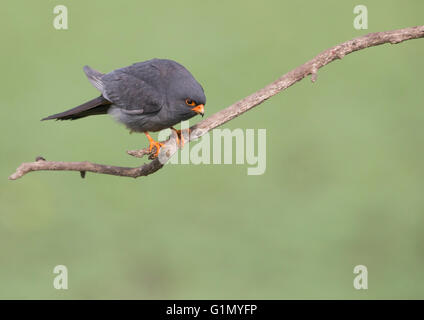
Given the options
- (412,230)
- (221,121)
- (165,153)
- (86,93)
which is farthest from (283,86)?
(412,230)

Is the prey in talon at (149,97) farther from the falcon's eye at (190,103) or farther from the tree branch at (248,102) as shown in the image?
the tree branch at (248,102)

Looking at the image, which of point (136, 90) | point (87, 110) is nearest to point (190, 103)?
point (136, 90)

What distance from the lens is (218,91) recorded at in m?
11.0

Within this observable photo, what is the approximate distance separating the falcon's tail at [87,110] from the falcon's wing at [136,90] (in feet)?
0.30

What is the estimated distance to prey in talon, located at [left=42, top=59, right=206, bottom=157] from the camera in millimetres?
4535

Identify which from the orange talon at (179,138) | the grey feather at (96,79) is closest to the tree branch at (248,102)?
the orange talon at (179,138)

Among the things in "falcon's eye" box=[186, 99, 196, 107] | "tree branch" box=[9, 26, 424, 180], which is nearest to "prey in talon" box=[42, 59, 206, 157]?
"falcon's eye" box=[186, 99, 196, 107]

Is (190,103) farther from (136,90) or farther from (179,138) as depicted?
(136,90)

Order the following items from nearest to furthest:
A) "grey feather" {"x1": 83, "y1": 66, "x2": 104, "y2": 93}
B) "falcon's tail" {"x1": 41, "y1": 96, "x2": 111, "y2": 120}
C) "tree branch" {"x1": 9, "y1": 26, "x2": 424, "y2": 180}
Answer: "tree branch" {"x1": 9, "y1": 26, "x2": 424, "y2": 180} < "falcon's tail" {"x1": 41, "y1": 96, "x2": 111, "y2": 120} < "grey feather" {"x1": 83, "y1": 66, "x2": 104, "y2": 93}

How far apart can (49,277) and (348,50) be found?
6809 millimetres

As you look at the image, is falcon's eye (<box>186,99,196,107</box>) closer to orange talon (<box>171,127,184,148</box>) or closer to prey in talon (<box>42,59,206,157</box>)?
prey in talon (<box>42,59,206,157</box>)

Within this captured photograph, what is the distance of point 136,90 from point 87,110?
1.06 feet

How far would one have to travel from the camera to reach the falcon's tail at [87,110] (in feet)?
15.1

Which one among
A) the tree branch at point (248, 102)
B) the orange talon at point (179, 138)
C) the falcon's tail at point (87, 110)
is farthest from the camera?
the falcon's tail at point (87, 110)
